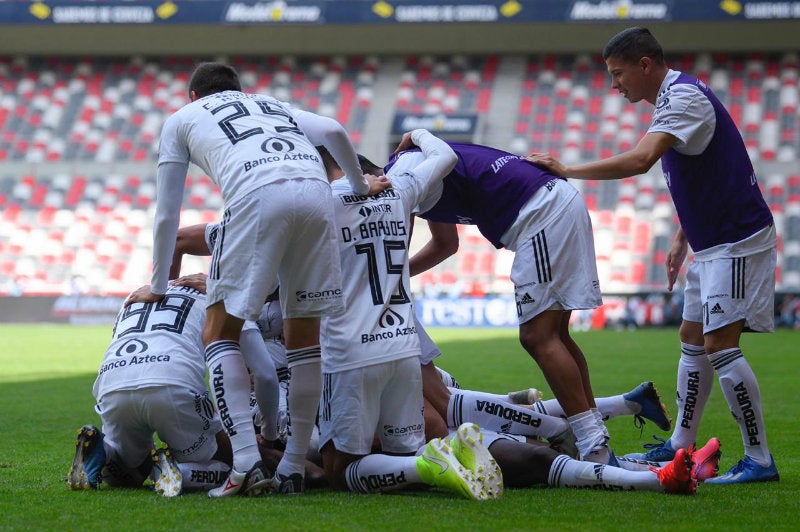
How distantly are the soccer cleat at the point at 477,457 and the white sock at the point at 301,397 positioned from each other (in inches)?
26.4

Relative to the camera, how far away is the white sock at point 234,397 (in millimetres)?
4371

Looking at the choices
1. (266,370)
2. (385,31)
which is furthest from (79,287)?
(266,370)

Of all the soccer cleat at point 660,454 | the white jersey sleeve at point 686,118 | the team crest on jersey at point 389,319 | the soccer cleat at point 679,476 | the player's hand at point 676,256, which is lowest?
the soccer cleat at point 660,454

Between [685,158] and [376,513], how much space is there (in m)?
2.49

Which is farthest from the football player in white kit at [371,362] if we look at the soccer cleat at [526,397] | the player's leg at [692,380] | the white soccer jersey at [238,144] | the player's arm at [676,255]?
the player's arm at [676,255]

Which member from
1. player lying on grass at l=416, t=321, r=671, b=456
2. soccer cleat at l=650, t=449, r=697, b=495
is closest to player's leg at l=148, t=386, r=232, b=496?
player lying on grass at l=416, t=321, r=671, b=456

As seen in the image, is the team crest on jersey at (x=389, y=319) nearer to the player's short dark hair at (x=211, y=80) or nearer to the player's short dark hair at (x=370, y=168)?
the player's short dark hair at (x=370, y=168)

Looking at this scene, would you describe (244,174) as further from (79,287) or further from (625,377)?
(79,287)

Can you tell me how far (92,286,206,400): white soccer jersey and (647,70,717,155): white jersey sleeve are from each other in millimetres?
2386

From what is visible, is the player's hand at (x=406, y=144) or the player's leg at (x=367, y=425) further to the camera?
the player's hand at (x=406, y=144)

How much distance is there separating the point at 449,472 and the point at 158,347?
1481 mm

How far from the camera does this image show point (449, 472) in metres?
4.14

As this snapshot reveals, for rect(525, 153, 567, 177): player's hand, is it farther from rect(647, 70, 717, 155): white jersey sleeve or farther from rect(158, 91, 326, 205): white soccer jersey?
rect(158, 91, 326, 205): white soccer jersey

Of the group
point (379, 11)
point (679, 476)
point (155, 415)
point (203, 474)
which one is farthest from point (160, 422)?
point (379, 11)
